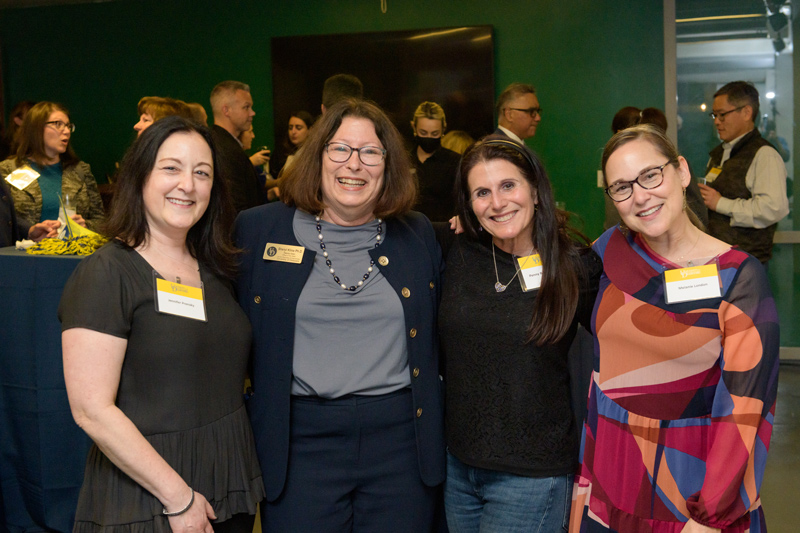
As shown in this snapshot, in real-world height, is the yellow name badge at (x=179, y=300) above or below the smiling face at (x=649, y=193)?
below

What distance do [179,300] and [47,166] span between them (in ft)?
9.59

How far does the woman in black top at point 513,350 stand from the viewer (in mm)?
1734

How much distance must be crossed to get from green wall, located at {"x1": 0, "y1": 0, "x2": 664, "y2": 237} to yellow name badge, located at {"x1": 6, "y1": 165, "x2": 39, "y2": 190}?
10.1 ft

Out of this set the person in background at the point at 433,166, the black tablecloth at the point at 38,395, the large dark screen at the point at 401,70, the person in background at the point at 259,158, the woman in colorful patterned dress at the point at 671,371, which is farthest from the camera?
the large dark screen at the point at 401,70

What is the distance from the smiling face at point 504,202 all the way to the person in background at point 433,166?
2373 mm

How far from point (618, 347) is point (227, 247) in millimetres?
1029

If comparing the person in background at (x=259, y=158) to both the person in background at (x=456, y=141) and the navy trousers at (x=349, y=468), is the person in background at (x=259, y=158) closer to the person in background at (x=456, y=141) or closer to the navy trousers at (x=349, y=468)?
the person in background at (x=456, y=141)

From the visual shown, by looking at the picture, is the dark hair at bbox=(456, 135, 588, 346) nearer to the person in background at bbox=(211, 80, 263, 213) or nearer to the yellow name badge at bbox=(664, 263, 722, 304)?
the yellow name badge at bbox=(664, 263, 722, 304)

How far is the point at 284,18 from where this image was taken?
6469mm

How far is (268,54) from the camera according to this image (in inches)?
257

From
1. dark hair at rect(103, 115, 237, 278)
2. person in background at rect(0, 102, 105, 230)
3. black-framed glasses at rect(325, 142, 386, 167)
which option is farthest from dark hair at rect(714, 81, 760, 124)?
person in background at rect(0, 102, 105, 230)

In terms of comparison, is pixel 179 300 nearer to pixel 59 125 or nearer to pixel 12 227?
pixel 12 227

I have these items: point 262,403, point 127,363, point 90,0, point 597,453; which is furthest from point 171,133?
point 90,0

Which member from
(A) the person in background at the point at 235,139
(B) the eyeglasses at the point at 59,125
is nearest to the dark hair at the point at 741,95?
(A) the person in background at the point at 235,139
